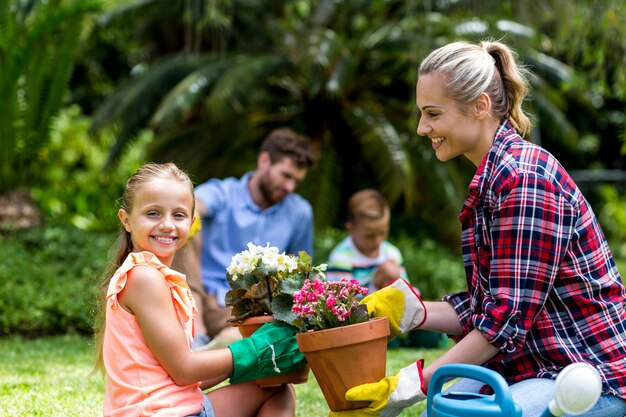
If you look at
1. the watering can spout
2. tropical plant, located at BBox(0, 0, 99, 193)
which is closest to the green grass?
the watering can spout

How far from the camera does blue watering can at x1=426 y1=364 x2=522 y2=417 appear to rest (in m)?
2.40

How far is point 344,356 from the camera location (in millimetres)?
2789

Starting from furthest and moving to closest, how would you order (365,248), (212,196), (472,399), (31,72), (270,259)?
(31,72), (365,248), (212,196), (270,259), (472,399)

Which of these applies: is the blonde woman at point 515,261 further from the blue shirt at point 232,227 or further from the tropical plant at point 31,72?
the tropical plant at point 31,72

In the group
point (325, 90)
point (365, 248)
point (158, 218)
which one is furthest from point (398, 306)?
point (325, 90)

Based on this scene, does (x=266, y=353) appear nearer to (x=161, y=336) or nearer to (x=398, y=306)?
(x=161, y=336)

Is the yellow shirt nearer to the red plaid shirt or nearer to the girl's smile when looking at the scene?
the girl's smile

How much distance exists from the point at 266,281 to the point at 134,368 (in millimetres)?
536

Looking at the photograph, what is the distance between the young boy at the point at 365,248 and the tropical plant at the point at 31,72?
359cm

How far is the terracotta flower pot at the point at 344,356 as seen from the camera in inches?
109

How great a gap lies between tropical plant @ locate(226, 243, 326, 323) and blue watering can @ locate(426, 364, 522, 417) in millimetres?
600

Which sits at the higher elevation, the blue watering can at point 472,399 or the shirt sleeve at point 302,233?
the shirt sleeve at point 302,233

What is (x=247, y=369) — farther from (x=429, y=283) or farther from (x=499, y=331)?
(x=429, y=283)

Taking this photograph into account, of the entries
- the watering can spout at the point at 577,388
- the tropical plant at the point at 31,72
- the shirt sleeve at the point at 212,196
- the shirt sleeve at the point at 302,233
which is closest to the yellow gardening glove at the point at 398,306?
the watering can spout at the point at 577,388
